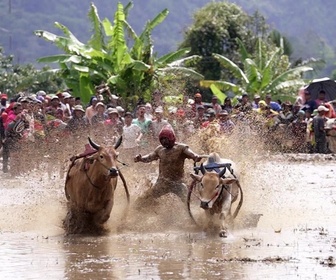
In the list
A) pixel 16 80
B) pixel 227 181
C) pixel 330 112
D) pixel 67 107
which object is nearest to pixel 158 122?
pixel 67 107

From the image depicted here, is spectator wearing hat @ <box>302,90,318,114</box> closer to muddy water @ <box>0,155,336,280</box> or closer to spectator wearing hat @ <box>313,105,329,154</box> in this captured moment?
spectator wearing hat @ <box>313,105,329,154</box>

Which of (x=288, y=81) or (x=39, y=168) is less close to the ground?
(x=288, y=81)

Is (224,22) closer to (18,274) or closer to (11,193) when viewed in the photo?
(11,193)

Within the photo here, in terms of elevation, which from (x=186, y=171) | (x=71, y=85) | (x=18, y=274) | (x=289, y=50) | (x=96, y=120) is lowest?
(x=18, y=274)

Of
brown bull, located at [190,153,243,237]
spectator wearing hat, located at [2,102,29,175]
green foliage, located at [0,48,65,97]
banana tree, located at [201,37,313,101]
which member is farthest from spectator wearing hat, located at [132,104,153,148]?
green foliage, located at [0,48,65,97]

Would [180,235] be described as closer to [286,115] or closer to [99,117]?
[99,117]

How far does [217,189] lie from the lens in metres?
12.5

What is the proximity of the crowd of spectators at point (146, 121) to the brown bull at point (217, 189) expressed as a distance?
9.19 feet

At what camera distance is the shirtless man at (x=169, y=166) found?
13375mm

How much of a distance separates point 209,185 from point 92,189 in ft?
4.63

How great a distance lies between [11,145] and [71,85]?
7.37 m

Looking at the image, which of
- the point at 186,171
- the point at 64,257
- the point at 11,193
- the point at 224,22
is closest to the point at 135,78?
the point at 11,193

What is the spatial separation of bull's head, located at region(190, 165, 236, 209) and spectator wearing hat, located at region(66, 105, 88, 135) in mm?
6600

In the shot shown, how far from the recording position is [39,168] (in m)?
20.0
